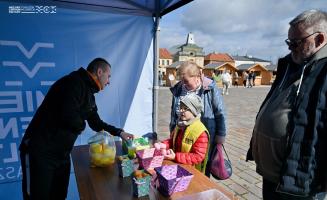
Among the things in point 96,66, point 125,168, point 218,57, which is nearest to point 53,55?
point 96,66

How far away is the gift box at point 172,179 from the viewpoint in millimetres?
1378

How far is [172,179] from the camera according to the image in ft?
4.54

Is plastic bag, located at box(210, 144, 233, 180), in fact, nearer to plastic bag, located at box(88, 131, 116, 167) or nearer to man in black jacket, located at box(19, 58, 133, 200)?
plastic bag, located at box(88, 131, 116, 167)

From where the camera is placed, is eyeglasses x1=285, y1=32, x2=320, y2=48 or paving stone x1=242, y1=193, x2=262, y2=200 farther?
paving stone x1=242, y1=193, x2=262, y2=200

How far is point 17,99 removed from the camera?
2.75 metres

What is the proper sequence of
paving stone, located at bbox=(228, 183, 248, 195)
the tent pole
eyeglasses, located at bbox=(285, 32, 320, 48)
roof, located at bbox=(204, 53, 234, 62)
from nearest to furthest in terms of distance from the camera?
eyeglasses, located at bbox=(285, 32, 320, 48), paving stone, located at bbox=(228, 183, 248, 195), the tent pole, roof, located at bbox=(204, 53, 234, 62)

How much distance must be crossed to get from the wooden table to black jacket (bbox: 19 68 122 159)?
25 centimetres

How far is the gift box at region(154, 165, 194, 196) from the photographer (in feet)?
4.52

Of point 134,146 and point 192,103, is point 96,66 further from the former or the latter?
point 192,103

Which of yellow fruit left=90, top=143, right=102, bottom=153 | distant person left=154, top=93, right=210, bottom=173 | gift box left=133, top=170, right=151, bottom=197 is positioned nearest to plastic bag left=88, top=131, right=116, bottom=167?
yellow fruit left=90, top=143, right=102, bottom=153

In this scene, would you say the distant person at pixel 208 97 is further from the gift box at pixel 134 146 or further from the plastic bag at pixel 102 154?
the plastic bag at pixel 102 154

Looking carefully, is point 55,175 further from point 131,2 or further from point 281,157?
point 131,2

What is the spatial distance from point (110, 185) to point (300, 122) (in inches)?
48.2

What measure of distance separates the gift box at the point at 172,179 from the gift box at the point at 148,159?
22 centimetres
